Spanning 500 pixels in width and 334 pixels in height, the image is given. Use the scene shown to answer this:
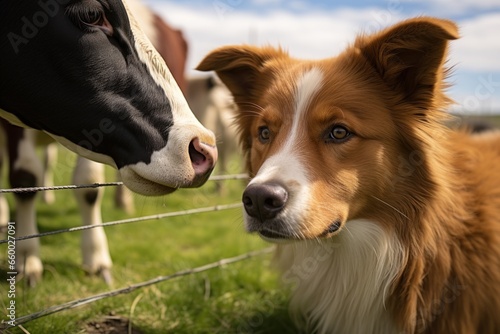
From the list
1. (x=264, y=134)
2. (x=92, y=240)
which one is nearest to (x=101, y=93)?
(x=264, y=134)

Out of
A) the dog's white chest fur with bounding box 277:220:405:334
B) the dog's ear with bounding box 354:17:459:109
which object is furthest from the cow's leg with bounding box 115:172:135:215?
Answer: the dog's ear with bounding box 354:17:459:109

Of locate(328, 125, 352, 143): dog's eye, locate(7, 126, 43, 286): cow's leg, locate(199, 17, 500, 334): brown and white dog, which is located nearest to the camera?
locate(199, 17, 500, 334): brown and white dog

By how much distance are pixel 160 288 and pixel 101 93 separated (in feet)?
5.48

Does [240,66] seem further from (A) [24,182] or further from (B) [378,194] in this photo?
(A) [24,182]

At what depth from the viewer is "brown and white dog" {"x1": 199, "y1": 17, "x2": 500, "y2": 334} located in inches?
93.2

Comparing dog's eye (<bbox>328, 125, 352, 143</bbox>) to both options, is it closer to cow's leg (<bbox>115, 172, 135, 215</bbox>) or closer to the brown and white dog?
the brown and white dog

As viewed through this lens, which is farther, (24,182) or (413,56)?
(24,182)

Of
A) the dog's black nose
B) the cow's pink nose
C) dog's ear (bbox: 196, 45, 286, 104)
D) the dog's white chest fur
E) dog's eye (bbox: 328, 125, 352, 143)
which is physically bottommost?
the dog's white chest fur

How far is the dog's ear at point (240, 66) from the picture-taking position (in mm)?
3016

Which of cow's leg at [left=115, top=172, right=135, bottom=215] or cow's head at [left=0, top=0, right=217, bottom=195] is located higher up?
cow's head at [left=0, top=0, right=217, bottom=195]

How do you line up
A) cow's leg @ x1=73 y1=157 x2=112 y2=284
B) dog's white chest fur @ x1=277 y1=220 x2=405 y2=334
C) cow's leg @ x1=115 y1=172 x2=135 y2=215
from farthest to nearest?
cow's leg @ x1=115 y1=172 x2=135 y2=215 < cow's leg @ x1=73 y1=157 x2=112 y2=284 < dog's white chest fur @ x1=277 y1=220 x2=405 y2=334

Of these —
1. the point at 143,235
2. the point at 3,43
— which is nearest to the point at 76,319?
the point at 3,43

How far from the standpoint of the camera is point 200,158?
245 centimetres

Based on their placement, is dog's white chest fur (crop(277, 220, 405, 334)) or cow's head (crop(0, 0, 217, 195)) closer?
cow's head (crop(0, 0, 217, 195))
